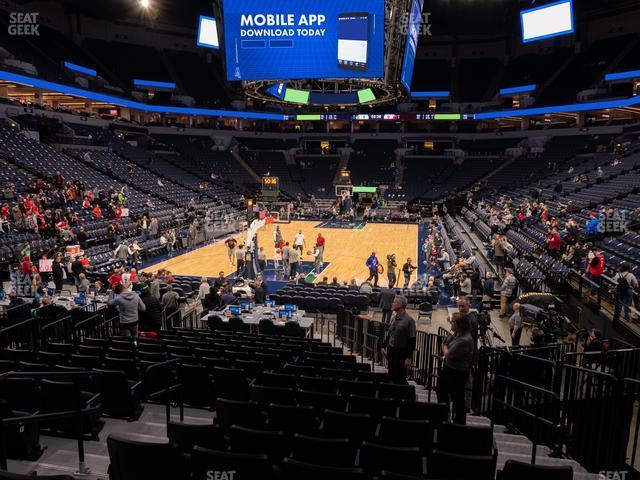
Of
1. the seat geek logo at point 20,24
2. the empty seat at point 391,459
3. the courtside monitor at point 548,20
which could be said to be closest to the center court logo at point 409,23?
the empty seat at point 391,459

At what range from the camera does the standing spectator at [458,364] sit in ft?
17.9

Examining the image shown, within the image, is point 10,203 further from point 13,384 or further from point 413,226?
point 413,226

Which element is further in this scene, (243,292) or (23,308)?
(243,292)

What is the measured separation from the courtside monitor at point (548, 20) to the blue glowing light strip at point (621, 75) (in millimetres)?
5237

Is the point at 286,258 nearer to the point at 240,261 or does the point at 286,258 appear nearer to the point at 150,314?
the point at 240,261

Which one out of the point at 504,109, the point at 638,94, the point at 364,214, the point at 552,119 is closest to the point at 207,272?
the point at 364,214

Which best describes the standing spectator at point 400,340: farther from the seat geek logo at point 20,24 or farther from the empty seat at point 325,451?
the seat geek logo at point 20,24

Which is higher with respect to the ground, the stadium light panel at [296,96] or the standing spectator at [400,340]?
the stadium light panel at [296,96]

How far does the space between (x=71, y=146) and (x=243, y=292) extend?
2535 centimetres

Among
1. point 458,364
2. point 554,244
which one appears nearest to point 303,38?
point 554,244

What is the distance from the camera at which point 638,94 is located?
33.5 metres

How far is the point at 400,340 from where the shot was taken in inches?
257

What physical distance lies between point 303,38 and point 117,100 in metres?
29.8

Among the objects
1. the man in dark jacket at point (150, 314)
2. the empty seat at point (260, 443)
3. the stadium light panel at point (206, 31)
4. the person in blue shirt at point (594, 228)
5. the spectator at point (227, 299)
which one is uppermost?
the stadium light panel at point (206, 31)
